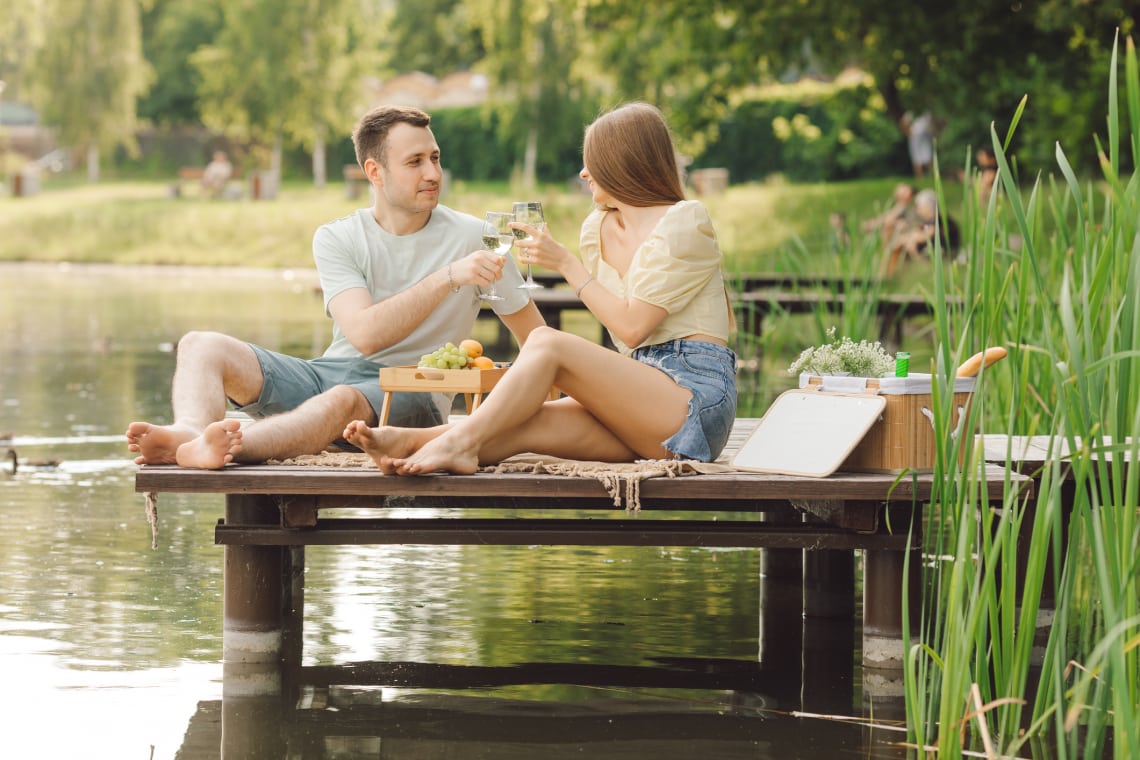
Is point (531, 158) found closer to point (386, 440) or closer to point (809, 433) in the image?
point (809, 433)

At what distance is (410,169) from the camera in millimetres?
5004

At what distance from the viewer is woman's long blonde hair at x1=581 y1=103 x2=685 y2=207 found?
4.68 metres

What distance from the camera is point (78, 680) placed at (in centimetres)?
455

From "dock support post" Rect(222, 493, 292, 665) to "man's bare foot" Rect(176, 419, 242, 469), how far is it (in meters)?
0.18

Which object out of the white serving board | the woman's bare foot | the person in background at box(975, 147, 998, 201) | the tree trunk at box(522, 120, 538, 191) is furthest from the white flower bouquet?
A: the tree trunk at box(522, 120, 538, 191)

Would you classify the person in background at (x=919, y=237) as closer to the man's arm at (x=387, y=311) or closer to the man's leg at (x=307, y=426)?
the man's arm at (x=387, y=311)

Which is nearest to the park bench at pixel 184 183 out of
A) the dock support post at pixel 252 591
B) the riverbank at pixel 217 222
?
the riverbank at pixel 217 222

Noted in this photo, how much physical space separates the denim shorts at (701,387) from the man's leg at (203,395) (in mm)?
1069

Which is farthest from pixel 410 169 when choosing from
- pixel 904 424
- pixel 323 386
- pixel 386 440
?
pixel 904 424

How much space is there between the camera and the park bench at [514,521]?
167 inches

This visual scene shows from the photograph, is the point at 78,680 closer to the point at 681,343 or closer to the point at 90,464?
the point at 681,343

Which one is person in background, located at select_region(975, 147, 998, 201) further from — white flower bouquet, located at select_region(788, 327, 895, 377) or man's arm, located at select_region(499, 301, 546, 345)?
man's arm, located at select_region(499, 301, 546, 345)

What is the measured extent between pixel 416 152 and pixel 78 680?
1673 millimetres

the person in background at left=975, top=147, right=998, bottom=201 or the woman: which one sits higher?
the person in background at left=975, top=147, right=998, bottom=201
